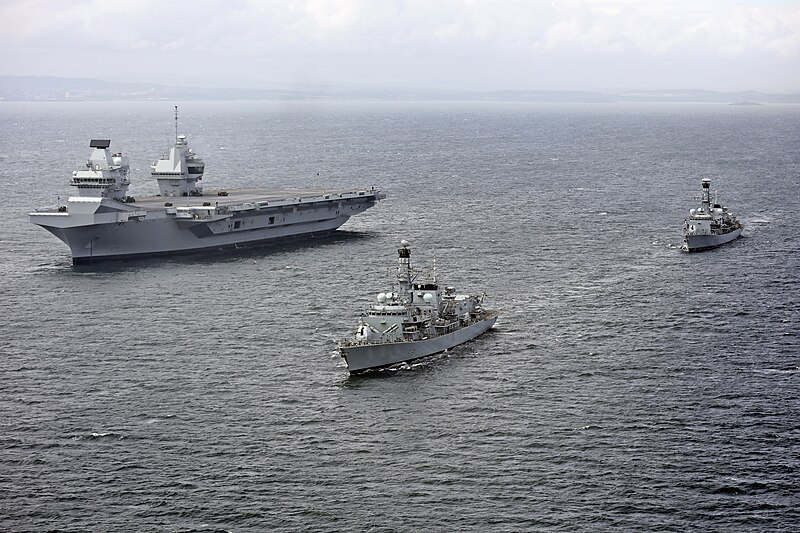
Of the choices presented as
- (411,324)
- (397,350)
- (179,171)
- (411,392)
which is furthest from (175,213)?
(411,392)

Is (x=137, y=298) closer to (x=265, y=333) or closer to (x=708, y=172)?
(x=265, y=333)

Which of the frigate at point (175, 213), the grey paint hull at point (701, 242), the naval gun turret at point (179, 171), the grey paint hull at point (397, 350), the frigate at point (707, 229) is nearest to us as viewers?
the grey paint hull at point (397, 350)

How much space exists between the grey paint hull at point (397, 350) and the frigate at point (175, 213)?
112ft

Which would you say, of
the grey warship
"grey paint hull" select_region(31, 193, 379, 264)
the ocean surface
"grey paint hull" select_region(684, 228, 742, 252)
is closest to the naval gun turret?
"grey paint hull" select_region(31, 193, 379, 264)

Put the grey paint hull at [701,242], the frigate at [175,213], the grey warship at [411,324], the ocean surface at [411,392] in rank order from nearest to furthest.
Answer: the ocean surface at [411,392]
the grey warship at [411,324]
the frigate at [175,213]
the grey paint hull at [701,242]

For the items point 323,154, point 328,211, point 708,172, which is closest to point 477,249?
point 328,211

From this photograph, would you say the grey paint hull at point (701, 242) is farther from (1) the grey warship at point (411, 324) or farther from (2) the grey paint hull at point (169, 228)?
(2) the grey paint hull at point (169, 228)

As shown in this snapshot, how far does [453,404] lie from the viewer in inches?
2035

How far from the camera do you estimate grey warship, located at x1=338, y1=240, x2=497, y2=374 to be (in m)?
57.4

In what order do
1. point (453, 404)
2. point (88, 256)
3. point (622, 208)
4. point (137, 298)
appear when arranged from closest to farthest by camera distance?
point (453, 404)
point (137, 298)
point (88, 256)
point (622, 208)

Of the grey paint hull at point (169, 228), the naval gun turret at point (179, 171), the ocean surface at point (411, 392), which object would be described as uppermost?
the naval gun turret at point (179, 171)

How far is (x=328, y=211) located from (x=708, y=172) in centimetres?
6799

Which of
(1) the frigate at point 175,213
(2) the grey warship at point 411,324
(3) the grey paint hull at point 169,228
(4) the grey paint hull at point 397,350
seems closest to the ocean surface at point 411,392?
(4) the grey paint hull at point 397,350

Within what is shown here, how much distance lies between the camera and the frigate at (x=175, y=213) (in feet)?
281
